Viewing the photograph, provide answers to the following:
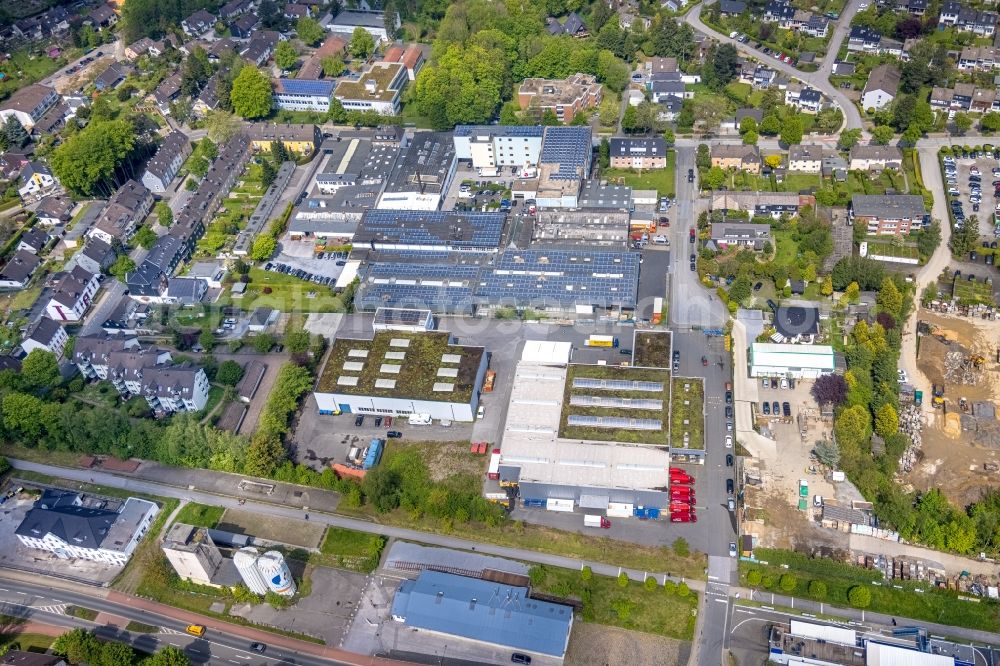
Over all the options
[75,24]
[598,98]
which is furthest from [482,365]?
[75,24]

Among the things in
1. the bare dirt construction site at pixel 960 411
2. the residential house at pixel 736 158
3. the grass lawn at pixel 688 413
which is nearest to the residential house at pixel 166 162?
the residential house at pixel 736 158

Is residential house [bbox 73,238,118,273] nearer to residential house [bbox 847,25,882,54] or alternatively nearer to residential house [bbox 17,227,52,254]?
residential house [bbox 17,227,52,254]

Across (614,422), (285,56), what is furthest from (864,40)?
(285,56)

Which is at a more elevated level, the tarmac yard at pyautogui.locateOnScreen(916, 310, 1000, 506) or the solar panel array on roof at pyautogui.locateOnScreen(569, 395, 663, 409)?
the solar panel array on roof at pyautogui.locateOnScreen(569, 395, 663, 409)

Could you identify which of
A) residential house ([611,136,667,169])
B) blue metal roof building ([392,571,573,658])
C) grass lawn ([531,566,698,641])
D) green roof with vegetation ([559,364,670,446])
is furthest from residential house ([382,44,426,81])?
grass lawn ([531,566,698,641])

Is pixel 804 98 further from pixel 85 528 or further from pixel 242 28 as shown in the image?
pixel 85 528

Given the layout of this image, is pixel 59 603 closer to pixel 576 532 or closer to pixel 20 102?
pixel 576 532
